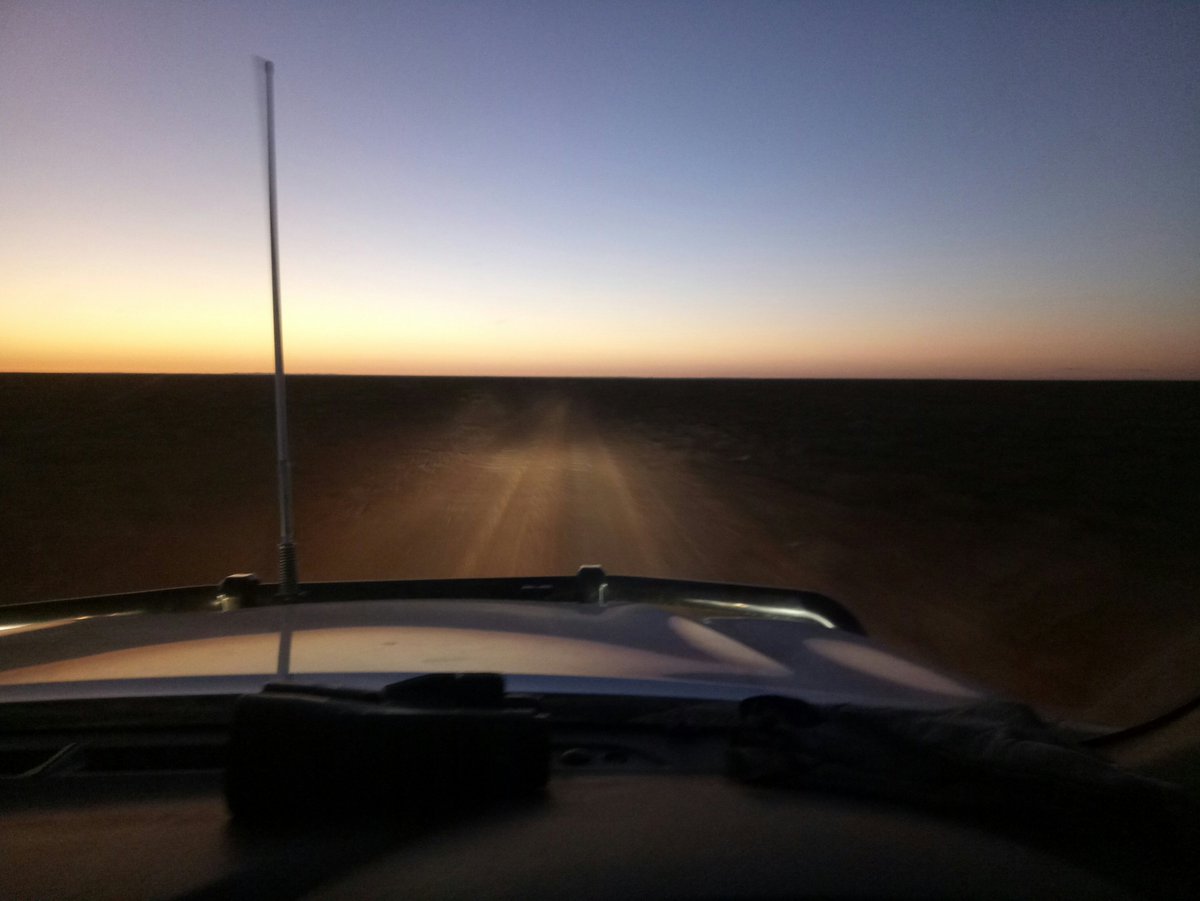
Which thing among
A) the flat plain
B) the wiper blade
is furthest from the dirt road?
the wiper blade

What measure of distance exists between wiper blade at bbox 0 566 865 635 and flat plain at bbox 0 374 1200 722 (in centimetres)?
166

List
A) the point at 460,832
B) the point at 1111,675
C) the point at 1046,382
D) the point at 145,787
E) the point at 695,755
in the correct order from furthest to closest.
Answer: the point at 1046,382
the point at 1111,675
the point at 695,755
the point at 145,787
the point at 460,832

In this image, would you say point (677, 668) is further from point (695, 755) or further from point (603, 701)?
point (695, 755)

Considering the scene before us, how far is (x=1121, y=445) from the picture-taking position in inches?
1420

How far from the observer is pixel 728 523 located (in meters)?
16.1

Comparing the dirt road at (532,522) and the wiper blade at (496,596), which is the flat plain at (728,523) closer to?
Answer: the dirt road at (532,522)

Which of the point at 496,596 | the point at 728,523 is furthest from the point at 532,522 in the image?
the point at 496,596

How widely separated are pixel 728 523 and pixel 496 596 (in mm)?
11296

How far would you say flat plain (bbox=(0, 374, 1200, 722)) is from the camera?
10.1 metres

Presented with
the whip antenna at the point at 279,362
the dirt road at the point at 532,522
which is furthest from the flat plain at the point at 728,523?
the whip antenna at the point at 279,362

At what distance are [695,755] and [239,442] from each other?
110ft

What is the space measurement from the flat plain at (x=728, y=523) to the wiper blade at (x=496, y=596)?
5.46ft

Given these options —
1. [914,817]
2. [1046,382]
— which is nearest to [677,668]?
[914,817]

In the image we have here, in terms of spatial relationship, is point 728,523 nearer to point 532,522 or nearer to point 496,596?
point 532,522
